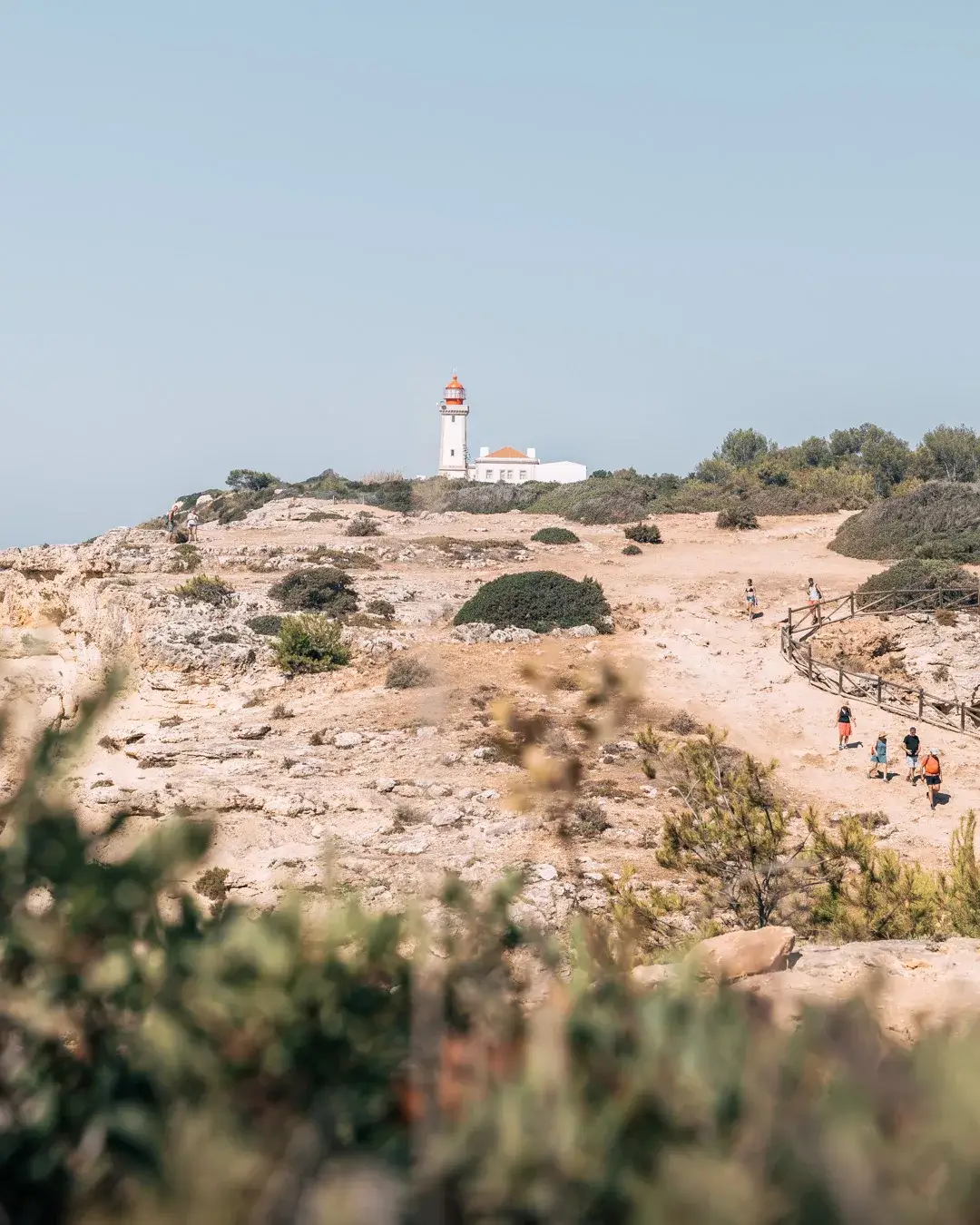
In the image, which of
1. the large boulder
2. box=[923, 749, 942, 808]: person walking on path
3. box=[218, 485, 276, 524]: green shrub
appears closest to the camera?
the large boulder

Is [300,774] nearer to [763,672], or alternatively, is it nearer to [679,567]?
[763,672]

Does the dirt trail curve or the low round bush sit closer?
the dirt trail curve

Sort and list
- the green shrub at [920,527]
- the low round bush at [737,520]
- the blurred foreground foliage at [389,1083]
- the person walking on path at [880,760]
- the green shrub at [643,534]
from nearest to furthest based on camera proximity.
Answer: the blurred foreground foliage at [389,1083] < the person walking on path at [880,760] < the green shrub at [920,527] < the green shrub at [643,534] < the low round bush at [737,520]

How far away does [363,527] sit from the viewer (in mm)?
43688

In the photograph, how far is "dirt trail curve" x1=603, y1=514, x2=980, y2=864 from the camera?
15.9m

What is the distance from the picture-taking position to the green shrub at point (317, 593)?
27016mm

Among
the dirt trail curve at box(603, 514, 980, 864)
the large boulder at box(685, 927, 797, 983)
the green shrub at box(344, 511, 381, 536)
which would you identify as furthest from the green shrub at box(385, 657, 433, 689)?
the green shrub at box(344, 511, 381, 536)

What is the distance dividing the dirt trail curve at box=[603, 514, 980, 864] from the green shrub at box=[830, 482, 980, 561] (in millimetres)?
1170

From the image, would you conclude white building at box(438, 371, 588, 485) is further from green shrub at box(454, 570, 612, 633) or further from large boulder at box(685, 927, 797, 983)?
large boulder at box(685, 927, 797, 983)

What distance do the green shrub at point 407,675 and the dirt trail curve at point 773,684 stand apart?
184 inches

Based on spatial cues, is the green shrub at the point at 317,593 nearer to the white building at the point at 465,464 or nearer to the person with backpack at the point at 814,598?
the person with backpack at the point at 814,598

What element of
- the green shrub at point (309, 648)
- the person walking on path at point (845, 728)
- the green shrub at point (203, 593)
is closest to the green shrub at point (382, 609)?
the green shrub at point (203, 593)

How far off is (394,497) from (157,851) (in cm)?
6035

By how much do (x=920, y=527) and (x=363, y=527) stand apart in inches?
824
